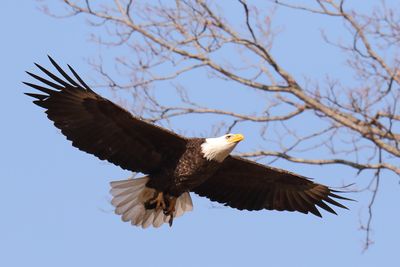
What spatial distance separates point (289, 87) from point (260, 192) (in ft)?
11.0

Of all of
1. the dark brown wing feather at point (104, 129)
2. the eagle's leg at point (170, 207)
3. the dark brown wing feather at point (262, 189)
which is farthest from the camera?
the dark brown wing feather at point (262, 189)

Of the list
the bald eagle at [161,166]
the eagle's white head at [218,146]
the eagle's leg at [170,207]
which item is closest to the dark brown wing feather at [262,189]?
the bald eagle at [161,166]

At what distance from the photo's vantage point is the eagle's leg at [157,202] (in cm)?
1032

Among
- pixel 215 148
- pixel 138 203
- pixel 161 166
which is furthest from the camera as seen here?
pixel 138 203

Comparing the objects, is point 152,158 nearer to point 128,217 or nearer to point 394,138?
point 128,217

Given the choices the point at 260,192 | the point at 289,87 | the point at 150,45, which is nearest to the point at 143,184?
the point at 260,192

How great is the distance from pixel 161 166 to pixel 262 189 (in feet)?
3.62

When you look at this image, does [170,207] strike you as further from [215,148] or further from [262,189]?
[262,189]

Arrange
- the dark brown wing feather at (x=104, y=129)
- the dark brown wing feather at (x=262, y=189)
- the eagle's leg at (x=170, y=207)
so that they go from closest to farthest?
the dark brown wing feather at (x=104, y=129)
the eagle's leg at (x=170, y=207)
the dark brown wing feather at (x=262, y=189)

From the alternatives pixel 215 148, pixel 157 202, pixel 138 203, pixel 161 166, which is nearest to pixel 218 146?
pixel 215 148

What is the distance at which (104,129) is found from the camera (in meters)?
9.90

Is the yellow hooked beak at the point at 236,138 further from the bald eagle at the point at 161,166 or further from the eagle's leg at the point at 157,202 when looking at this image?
the eagle's leg at the point at 157,202

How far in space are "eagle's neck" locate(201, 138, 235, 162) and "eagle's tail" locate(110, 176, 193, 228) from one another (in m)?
0.69


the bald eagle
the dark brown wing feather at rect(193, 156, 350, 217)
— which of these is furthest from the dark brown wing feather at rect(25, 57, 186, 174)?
the dark brown wing feather at rect(193, 156, 350, 217)
